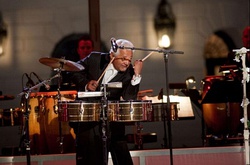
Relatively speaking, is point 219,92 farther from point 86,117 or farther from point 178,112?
point 86,117

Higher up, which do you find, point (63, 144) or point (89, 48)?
point (89, 48)

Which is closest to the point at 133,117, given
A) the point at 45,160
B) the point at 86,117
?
the point at 86,117

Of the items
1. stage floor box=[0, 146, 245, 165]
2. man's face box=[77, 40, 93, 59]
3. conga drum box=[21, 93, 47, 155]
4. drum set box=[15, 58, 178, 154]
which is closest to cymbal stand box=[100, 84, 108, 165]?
drum set box=[15, 58, 178, 154]

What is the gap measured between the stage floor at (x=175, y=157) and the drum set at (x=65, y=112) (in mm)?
338

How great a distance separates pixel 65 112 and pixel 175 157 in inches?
74.4

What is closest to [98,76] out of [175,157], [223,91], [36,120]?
[175,157]

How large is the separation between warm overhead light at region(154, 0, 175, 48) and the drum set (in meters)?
2.52

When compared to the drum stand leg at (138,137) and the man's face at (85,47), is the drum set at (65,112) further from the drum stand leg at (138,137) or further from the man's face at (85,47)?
the man's face at (85,47)

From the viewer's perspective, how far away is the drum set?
6676 mm

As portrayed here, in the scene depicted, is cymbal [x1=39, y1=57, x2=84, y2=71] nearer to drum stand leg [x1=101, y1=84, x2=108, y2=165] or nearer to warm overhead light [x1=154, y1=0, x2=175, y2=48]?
drum stand leg [x1=101, y1=84, x2=108, y2=165]

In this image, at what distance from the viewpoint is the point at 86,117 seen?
6660 mm

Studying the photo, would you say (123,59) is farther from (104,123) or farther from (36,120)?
(36,120)

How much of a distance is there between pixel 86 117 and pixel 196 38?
4.89 meters

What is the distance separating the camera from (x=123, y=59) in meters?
6.86
